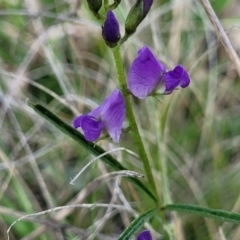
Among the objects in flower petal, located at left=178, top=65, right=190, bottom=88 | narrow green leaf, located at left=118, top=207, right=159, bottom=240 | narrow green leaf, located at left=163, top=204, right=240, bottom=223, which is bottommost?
narrow green leaf, located at left=163, top=204, right=240, bottom=223

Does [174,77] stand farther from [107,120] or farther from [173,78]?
[107,120]

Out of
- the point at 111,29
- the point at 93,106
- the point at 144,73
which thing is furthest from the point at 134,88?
the point at 93,106

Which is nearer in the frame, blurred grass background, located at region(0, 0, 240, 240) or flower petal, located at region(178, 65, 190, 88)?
flower petal, located at region(178, 65, 190, 88)

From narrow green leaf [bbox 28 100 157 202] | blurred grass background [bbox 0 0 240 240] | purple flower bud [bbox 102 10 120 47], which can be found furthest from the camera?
blurred grass background [bbox 0 0 240 240]

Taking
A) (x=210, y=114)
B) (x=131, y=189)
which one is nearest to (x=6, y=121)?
(x=131, y=189)

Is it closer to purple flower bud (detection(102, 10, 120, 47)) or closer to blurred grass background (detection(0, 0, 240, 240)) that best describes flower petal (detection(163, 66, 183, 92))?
purple flower bud (detection(102, 10, 120, 47))

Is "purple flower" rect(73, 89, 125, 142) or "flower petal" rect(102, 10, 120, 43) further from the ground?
"flower petal" rect(102, 10, 120, 43)

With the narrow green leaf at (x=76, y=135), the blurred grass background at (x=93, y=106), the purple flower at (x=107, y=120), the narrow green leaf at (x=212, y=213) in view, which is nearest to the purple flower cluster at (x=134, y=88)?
the purple flower at (x=107, y=120)

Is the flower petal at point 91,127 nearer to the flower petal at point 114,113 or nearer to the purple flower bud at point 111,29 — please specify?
the flower petal at point 114,113

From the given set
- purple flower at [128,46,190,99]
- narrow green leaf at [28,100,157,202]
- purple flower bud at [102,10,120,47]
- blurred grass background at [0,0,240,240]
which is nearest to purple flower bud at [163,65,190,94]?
purple flower at [128,46,190,99]
